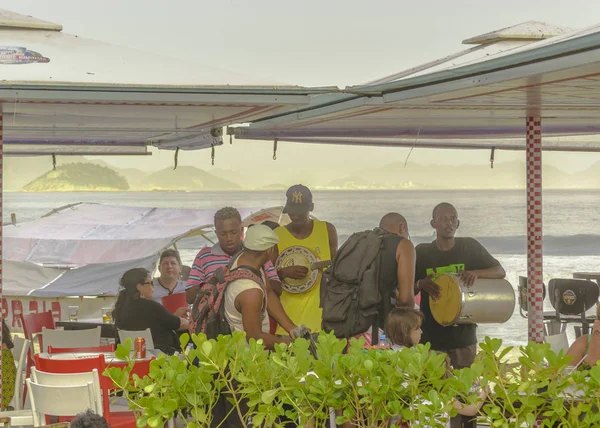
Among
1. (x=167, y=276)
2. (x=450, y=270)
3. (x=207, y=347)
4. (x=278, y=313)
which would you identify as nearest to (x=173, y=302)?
(x=167, y=276)

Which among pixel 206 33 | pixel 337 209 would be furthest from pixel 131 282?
pixel 337 209

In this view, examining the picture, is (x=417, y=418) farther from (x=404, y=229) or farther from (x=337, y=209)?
(x=337, y=209)

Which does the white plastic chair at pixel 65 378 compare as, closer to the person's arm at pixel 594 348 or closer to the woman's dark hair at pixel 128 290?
the woman's dark hair at pixel 128 290

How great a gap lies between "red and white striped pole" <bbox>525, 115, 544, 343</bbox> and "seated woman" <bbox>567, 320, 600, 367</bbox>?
7.74 ft

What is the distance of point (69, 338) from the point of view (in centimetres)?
708

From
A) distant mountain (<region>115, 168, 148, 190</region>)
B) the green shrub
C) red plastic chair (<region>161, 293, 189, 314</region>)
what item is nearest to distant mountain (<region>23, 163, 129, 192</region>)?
distant mountain (<region>115, 168, 148, 190</region>)

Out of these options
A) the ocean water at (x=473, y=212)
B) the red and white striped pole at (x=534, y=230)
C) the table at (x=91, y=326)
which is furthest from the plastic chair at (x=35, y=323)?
the ocean water at (x=473, y=212)

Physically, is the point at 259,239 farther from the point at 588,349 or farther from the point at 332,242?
the point at 588,349

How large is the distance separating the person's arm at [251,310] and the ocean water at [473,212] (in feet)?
54.8

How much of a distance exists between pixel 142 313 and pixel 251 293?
252cm

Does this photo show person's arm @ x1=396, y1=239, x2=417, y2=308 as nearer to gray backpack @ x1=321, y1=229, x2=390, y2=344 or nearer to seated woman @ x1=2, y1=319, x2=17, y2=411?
gray backpack @ x1=321, y1=229, x2=390, y2=344

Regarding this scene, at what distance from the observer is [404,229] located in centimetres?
724

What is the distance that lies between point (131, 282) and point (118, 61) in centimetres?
220

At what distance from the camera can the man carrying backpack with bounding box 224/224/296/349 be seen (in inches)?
195
